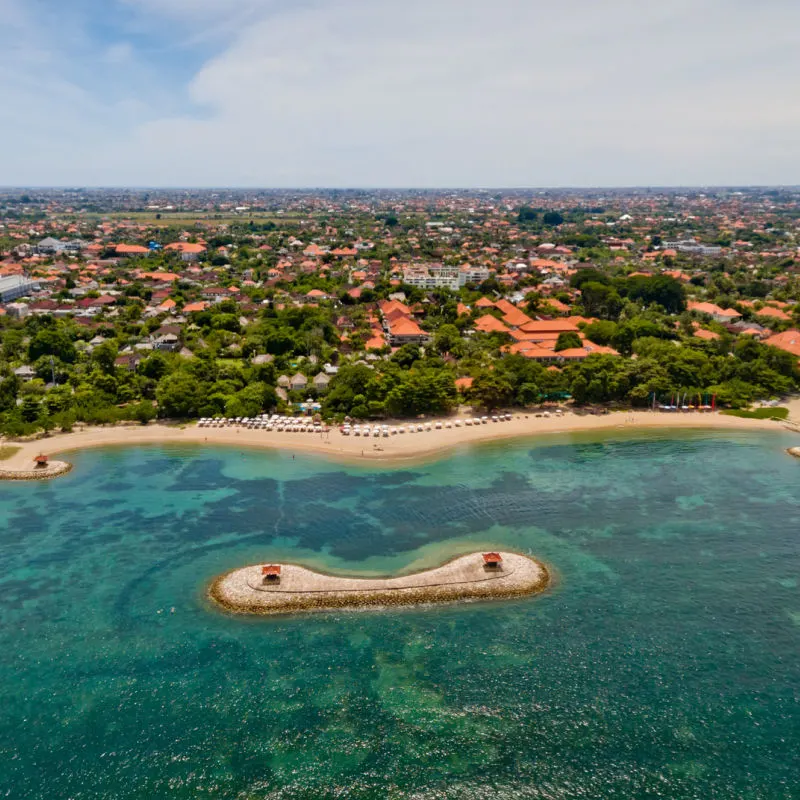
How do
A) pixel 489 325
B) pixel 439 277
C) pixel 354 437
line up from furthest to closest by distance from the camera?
pixel 439 277
pixel 489 325
pixel 354 437

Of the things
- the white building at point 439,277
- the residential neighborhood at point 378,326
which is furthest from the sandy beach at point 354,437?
the white building at point 439,277

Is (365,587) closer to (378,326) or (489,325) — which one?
(489,325)

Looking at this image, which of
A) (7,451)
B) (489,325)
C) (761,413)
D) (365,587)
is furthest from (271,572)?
(489,325)

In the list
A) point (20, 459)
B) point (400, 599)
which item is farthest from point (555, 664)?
point (20, 459)

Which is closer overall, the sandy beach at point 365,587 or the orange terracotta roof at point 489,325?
the sandy beach at point 365,587

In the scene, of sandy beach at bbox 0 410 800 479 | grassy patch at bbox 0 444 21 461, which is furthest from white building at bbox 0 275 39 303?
sandy beach at bbox 0 410 800 479

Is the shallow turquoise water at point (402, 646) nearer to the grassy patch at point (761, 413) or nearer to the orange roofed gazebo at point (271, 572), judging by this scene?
the orange roofed gazebo at point (271, 572)

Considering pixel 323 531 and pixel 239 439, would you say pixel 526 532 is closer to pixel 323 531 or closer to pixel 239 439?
pixel 323 531
